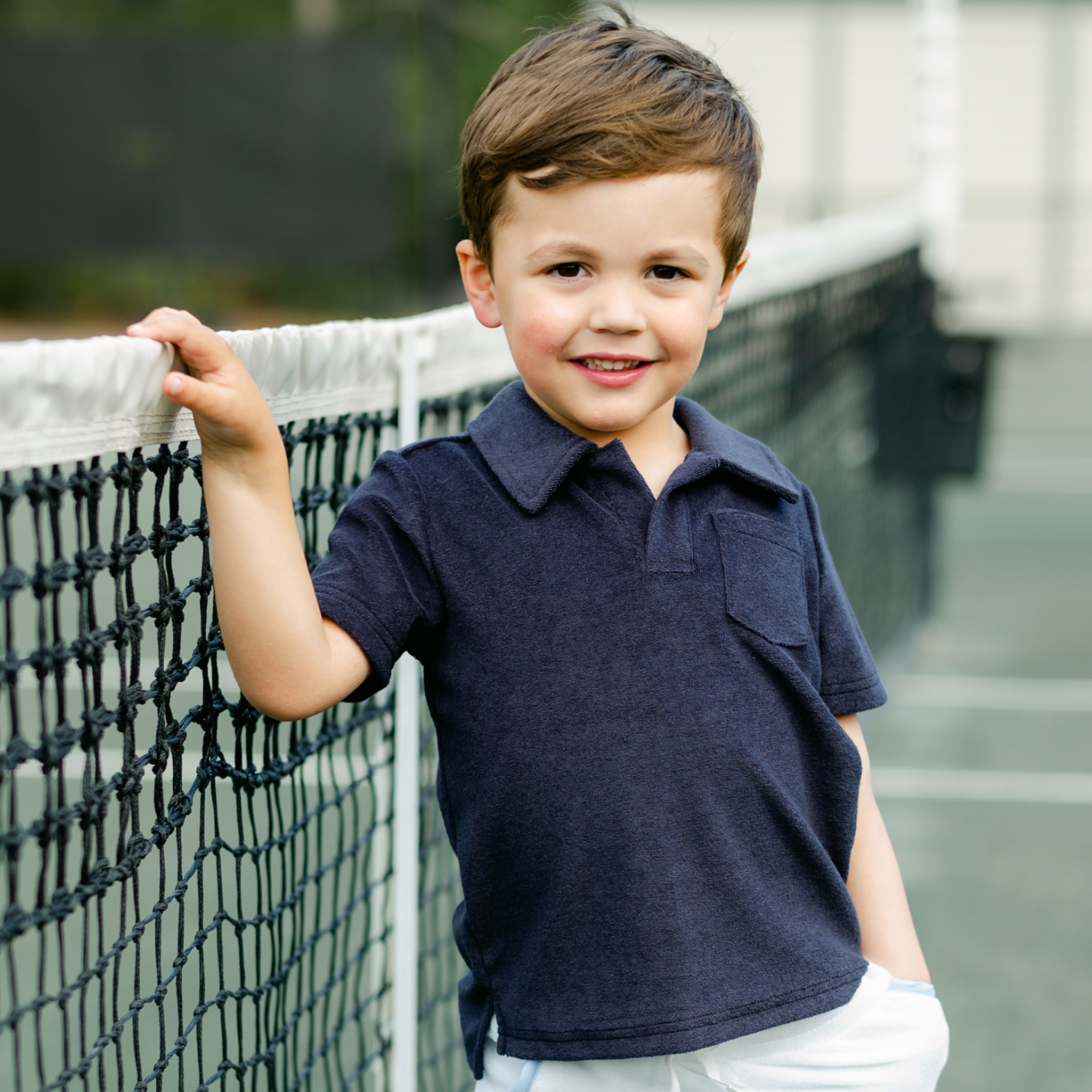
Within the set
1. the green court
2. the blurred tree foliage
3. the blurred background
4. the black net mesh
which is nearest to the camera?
the black net mesh

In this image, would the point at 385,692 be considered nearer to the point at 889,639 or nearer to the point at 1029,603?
the point at 889,639

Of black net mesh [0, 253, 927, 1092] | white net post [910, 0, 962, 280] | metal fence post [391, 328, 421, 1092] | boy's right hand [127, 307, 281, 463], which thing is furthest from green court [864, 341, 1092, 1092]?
boy's right hand [127, 307, 281, 463]

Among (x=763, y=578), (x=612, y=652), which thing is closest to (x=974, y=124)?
(x=763, y=578)

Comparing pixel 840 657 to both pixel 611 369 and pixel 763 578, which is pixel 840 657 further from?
pixel 611 369

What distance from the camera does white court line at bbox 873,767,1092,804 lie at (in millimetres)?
4285

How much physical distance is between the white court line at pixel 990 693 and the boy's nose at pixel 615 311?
3.91m

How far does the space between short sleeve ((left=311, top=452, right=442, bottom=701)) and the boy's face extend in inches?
6.2

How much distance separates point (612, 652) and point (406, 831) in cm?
69

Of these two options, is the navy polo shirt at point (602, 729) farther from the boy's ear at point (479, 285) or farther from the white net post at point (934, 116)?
the white net post at point (934, 116)

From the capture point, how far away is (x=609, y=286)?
1291 mm

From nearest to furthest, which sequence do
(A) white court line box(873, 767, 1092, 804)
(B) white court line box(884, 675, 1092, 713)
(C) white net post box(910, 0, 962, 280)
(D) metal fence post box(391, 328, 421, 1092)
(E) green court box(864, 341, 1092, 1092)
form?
(D) metal fence post box(391, 328, 421, 1092), (E) green court box(864, 341, 1092, 1092), (A) white court line box(873, 767, 1092, 804), (B) white court line box(884, 675, 1092, 713), (C) white net post box(910, 0, 962, 280)

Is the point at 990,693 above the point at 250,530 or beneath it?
beneath

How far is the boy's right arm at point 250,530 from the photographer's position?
1.17m

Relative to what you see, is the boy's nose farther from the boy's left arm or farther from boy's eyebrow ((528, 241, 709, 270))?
the boy's left arm
